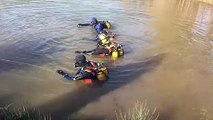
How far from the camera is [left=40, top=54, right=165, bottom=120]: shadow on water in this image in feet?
31.4

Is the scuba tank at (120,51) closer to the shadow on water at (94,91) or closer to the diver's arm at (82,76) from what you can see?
the shadow on water at (94,91)

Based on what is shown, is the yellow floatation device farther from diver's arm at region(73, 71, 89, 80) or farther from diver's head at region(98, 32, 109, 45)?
diver's arm at region(73, 71, 89, 80)

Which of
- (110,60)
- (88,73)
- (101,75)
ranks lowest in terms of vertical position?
(110,60)

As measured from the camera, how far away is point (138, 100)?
10602 millimetres

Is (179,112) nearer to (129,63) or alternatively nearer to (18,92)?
(129,63)

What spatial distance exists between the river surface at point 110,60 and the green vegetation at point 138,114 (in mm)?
275

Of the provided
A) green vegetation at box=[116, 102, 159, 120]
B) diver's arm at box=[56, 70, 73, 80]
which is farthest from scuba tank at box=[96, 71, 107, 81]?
green vegetation at box=[116, 102, 159, 120]

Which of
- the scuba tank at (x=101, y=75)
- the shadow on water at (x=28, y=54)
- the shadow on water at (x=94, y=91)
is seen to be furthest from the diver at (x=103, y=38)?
the scuba tank at (x=101, y=75)

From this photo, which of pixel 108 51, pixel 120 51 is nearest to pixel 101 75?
pixel 108 51

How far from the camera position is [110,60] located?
1360 centimetres

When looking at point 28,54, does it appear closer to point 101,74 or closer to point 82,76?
point 82,76

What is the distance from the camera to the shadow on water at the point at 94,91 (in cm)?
958

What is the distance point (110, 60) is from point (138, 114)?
6.05 metres

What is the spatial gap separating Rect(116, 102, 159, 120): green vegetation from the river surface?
28 cm
